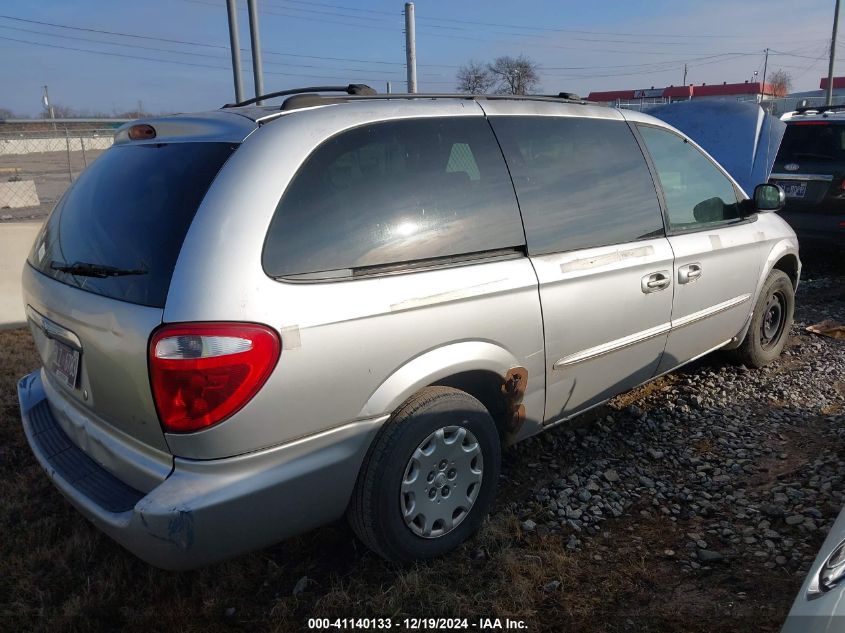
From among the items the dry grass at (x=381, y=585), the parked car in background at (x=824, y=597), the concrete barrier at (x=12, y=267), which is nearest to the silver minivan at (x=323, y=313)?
the dry grass at (x=381, y=585)

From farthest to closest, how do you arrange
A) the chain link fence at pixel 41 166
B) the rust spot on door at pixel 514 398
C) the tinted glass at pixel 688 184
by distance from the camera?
the chain link fence at pixel 41 166
the tinted glass at pixel 688 184
the rust spot on door at pixel 514 398

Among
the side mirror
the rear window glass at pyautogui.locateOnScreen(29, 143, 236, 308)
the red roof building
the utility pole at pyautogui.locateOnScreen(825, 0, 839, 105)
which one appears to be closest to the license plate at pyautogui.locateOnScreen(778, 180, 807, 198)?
the side mirror

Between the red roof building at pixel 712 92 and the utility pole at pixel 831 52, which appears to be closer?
the utility pole at pixel 831 52

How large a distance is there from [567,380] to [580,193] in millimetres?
894

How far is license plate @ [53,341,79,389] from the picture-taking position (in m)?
2.31

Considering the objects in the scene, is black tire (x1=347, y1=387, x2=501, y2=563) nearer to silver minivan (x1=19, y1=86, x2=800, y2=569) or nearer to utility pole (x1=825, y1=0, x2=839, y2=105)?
silver minivan (x1=19, y1=86, x2=800, y2=569)

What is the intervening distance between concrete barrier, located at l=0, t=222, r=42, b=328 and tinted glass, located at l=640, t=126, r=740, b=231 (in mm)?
5496

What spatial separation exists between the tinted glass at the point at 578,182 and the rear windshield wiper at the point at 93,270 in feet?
5.18

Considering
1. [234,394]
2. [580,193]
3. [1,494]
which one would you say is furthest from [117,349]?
[580,193]

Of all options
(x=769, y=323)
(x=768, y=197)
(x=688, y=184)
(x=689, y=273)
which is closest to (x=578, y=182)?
(x=689, y=273)

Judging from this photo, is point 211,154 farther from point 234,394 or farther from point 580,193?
point 580,193

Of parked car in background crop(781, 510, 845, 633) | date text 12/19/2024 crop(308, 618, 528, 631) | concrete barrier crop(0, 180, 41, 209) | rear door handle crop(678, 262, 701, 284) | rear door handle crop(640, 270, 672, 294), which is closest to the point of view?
parked car in background crop(781, 510, 845, 633)

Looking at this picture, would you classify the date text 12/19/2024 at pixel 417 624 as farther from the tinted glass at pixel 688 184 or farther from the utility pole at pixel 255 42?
the utility pole at pixel 255 42

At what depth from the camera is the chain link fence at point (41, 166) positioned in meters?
10.4
